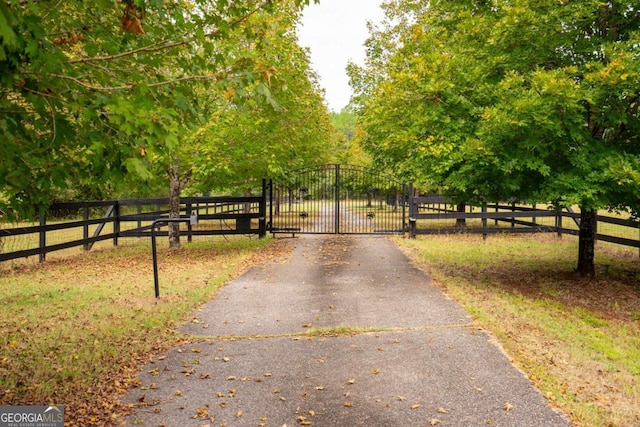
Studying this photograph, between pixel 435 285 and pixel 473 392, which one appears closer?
pixel 473 392

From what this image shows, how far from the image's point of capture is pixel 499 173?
8.23 meters

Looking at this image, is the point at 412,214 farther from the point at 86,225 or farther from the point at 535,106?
the point at 86,225

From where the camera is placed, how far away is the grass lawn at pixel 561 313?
13.9 ft

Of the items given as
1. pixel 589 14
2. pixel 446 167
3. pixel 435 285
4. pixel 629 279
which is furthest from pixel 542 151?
pixel 629 279

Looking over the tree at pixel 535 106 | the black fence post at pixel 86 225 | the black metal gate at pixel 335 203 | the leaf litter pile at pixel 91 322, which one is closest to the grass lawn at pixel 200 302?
the leaf litter pile at pixel 91 322

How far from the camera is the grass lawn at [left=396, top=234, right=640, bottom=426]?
4.24 meters

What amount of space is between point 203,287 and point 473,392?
5.63m

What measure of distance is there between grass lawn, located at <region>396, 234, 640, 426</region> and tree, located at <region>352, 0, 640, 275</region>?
1394 mm

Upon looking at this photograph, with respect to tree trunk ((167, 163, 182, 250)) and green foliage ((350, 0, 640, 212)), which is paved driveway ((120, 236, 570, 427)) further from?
tree trunk ((167, 163, 182, 250))

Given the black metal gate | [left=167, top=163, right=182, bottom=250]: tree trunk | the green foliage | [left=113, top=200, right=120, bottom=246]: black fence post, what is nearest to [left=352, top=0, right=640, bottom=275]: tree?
the green foliage

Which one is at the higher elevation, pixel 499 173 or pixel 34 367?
pixel 499 173

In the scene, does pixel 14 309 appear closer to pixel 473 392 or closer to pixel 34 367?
pixel 34 367

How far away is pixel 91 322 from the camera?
625 centimetres

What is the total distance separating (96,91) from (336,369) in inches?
135
